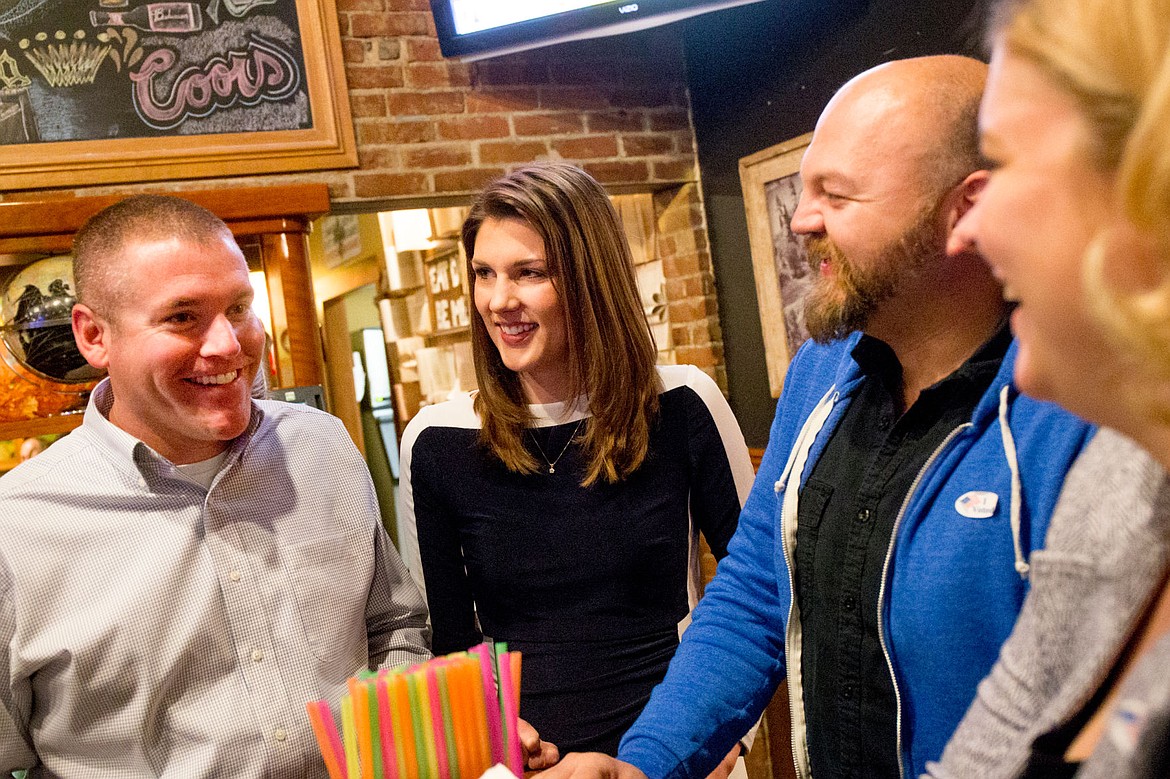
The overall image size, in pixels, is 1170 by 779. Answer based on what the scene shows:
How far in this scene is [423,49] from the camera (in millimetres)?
3727

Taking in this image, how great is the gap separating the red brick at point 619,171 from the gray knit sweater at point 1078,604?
10.8 ft

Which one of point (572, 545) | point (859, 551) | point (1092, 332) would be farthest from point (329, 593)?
point (1092, 332)

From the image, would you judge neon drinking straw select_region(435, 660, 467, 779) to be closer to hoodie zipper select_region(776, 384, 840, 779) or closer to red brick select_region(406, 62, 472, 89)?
hoodie zipper select_region(776, 384, 840, 779)

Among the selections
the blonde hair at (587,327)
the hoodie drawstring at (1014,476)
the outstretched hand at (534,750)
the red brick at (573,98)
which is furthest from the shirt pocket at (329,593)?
the red brick at (573,98)

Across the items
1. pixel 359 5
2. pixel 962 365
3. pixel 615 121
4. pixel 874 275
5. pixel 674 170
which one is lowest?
pixel 962 365

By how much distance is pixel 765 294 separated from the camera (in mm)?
3828

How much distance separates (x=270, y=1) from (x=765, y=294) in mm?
2101

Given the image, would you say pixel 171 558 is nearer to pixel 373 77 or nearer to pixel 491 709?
pixel 491 709

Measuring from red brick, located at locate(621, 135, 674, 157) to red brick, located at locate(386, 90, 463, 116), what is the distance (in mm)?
686

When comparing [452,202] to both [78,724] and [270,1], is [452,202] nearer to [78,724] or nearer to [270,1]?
[270,1]

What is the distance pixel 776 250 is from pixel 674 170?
0.61 m

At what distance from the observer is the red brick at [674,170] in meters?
4.05

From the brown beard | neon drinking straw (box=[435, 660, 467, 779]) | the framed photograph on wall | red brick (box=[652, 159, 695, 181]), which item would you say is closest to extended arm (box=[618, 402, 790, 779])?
the brown beard

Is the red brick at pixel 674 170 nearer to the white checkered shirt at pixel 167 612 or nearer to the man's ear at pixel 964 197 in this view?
the white checkered shirt at pixel 167 612
